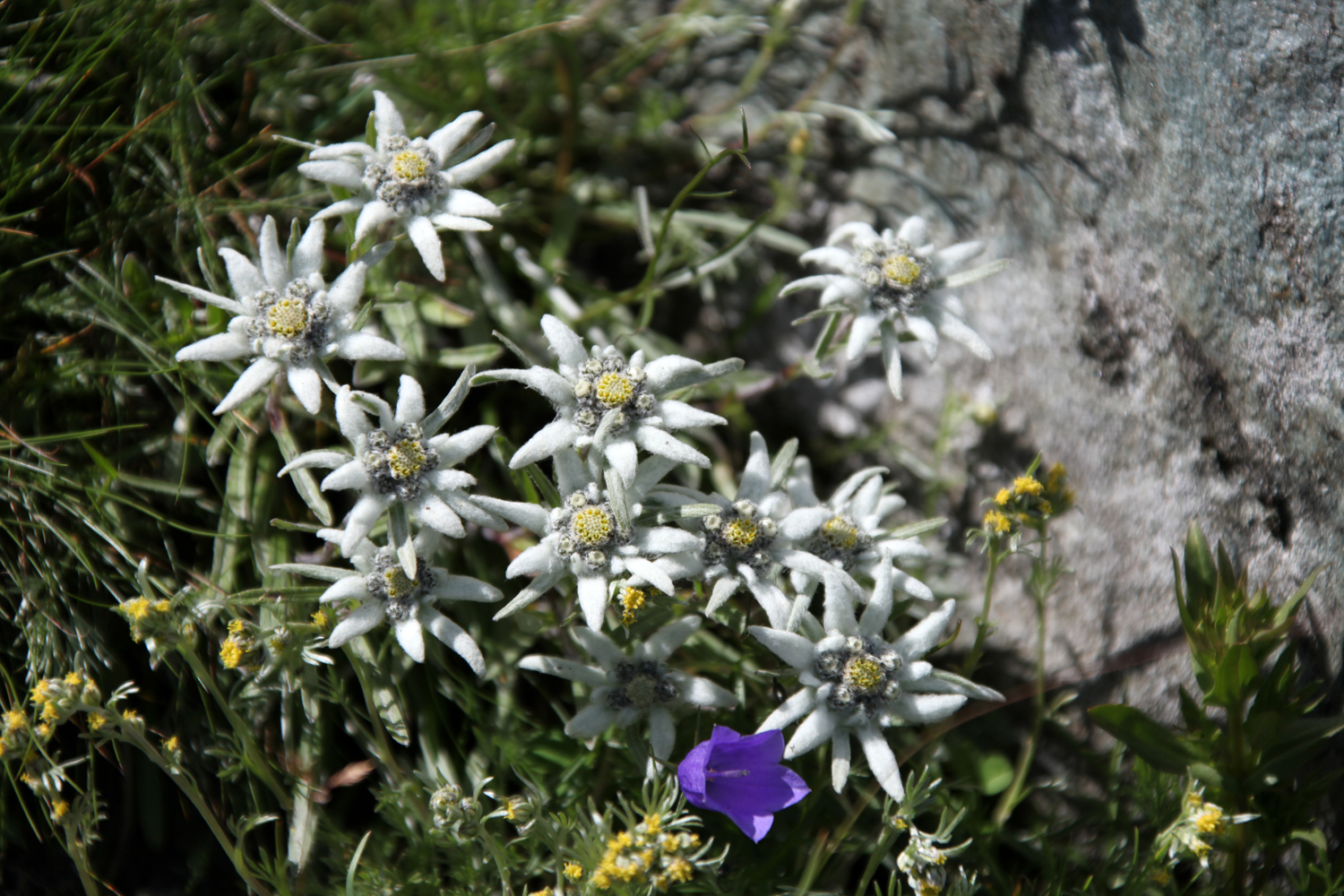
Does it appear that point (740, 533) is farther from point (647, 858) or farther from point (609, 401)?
point (647, 858)

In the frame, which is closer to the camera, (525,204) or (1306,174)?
(1306,174)

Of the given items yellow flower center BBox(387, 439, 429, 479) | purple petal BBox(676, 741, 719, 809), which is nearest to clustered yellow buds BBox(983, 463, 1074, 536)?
purple petal BBox(676, 741, 719, 809)

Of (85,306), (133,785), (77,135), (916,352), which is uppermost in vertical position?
(77,135)

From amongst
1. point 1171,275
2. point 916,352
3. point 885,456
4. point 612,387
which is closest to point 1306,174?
point 1171,275

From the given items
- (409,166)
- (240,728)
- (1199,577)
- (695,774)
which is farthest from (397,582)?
(1199,577)

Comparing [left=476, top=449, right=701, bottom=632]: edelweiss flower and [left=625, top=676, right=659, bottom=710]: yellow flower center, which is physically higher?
[left=476, top=449, right=701, bottom=632]: edelweiss flower

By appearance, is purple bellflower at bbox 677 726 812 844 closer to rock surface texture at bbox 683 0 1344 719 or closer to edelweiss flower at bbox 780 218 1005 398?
edelweiss flower at bbox 780 218 1005 398

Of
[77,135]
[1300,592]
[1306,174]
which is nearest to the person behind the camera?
[1300,592]

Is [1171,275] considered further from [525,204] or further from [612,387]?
[525,204]
